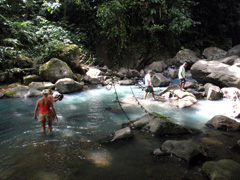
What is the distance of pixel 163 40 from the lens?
19.4 meters

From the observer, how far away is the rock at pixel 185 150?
420cm

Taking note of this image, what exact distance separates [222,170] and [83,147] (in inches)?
127

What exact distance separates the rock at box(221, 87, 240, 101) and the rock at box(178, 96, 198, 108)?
2018 mm

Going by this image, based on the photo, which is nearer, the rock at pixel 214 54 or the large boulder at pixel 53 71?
the large boulder at pixel 53 71

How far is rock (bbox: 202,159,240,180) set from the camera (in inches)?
132

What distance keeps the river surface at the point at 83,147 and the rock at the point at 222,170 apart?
235 millimetres

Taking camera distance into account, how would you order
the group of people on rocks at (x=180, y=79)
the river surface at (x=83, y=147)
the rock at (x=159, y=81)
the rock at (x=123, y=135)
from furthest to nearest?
1. the rock at (x=159, y=81)
2. the group of people on rocks at (x=180, y=79)
3. the rock at (x=123, y=135)
4. the river surface at (x=83, y=147)

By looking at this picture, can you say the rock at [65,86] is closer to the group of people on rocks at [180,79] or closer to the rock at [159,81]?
the group of people on rocks at [180,79]

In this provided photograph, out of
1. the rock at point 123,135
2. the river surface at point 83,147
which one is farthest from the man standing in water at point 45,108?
the rock at point 123,135

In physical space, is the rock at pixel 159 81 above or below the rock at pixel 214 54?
below

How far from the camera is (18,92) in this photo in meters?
10.6

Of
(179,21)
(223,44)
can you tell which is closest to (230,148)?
(179,21)

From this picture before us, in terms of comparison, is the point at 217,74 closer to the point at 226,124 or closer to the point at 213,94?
the point at 213,94

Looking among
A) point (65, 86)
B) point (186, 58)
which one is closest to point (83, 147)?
point (65, 86)
